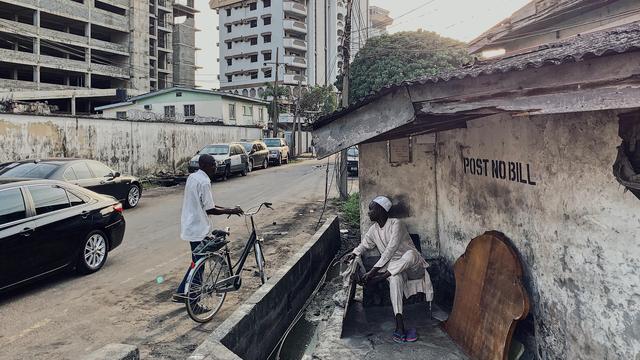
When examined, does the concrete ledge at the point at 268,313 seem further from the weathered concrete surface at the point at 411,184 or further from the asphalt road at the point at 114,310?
the weathered concrete surface at the point at 411,184

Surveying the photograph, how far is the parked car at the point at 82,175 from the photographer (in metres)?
9.66

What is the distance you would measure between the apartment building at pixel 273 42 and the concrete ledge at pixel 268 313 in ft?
186

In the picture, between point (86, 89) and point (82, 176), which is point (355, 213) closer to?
point (82, 176)

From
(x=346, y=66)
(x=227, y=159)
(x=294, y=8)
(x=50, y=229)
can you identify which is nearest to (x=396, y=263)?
(x=50, y=229)

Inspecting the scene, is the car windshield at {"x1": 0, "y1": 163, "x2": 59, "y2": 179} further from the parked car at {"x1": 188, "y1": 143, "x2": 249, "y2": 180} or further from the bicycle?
the parked car at {"x1": 188, "y1": 143, "x2": 249, "y2": 180}

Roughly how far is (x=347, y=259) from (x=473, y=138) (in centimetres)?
212

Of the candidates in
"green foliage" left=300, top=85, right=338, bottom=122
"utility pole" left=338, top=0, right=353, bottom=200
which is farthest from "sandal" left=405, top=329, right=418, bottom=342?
"green foliage" left=300, top=85, right=338, bottom=122

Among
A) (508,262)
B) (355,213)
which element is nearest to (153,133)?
(355,213)

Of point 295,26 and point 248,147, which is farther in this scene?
point 295,26

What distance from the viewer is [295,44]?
64.0 m

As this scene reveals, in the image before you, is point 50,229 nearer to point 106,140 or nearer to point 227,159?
point 106,140

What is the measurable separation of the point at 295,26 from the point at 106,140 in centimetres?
5088

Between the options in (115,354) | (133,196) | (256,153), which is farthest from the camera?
(256,153)

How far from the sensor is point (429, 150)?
6.45 meters
